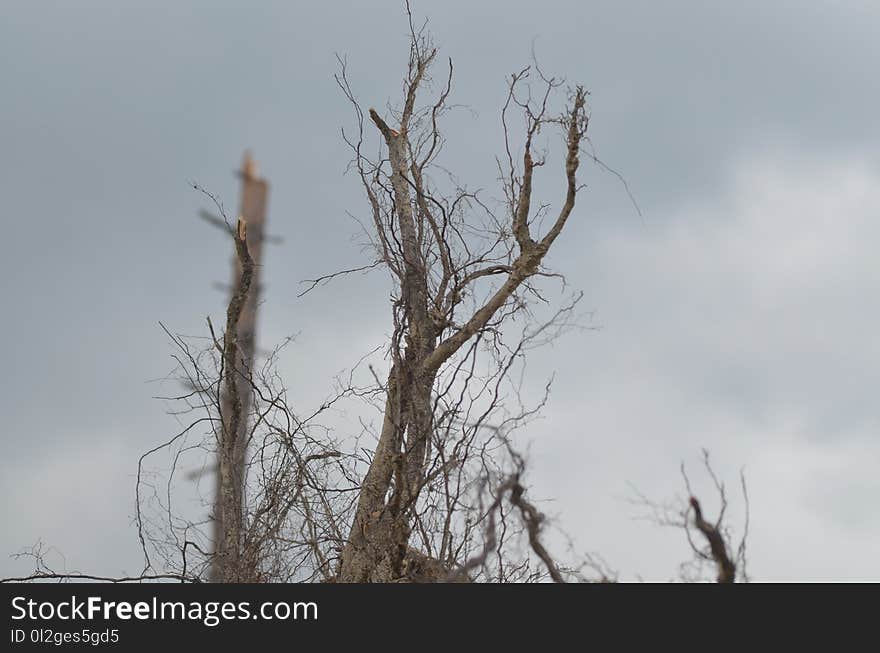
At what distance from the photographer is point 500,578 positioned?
4.99 meters

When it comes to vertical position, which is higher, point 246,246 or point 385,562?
point 246,246

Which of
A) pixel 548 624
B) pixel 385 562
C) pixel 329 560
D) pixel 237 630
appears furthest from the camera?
pixel 329 560

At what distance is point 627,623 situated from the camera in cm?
366

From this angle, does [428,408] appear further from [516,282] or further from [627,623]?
[627,623]

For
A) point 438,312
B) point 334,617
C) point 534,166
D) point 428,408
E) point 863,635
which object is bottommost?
point 863,635

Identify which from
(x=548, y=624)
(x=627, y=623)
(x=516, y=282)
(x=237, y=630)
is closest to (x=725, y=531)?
(x=627, y=623)

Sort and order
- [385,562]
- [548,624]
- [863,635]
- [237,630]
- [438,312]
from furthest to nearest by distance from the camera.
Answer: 1. [438,312]
2. [385,562]
3. [237,630]
4. [548,624]
5. [863,635]

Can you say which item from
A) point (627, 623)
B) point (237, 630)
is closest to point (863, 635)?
point (627, 623)

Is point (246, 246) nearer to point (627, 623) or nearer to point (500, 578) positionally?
point (500, 578)

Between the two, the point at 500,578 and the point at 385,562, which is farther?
the point at 385,562

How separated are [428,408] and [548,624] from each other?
84.1 inches

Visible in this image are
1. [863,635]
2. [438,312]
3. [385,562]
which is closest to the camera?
[863,635]

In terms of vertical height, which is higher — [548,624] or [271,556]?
[271,556]

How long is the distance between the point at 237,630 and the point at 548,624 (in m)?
1.28
